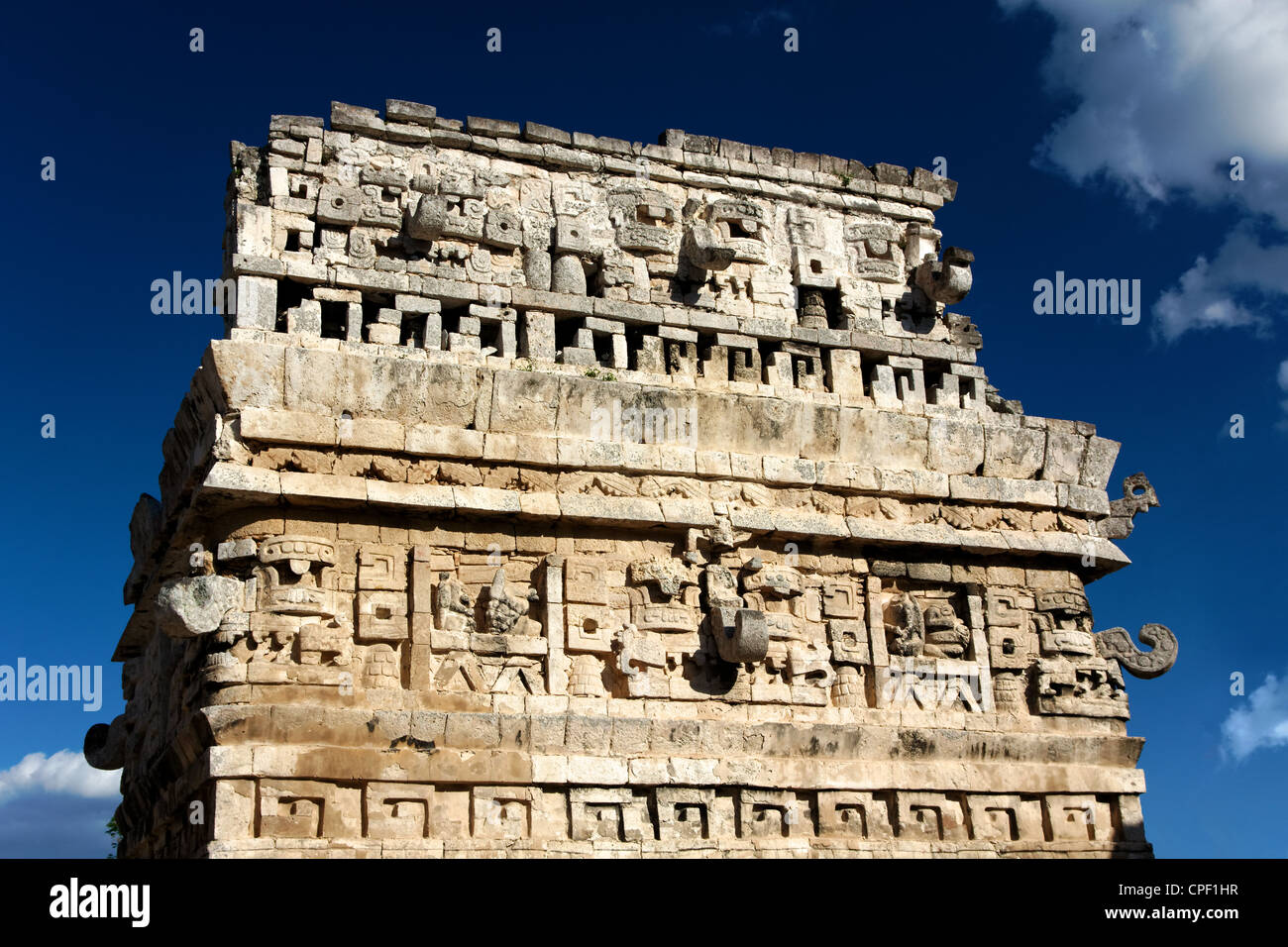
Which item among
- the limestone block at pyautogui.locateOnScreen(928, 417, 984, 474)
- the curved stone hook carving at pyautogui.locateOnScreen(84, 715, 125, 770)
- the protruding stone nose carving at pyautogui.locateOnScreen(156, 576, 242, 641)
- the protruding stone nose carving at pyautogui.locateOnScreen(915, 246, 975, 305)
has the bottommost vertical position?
the curved stone hook carving at pyautogui.locateOnScreen(84, 715, 125, 770)

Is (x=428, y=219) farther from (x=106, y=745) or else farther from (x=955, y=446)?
(x=106, y=745)

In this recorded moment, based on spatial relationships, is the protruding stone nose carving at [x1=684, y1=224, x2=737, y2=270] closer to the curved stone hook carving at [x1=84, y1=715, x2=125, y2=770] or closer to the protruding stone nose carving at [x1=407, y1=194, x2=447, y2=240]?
the protruding stone nose carving at [x1=407, y1=194, x2=447, y2=240]

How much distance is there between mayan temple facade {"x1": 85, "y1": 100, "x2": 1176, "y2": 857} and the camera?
11211 mm

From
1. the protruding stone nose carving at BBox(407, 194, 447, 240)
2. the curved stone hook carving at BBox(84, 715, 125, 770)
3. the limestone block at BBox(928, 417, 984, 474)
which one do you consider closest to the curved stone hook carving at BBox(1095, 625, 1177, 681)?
the limestone block at BBox(928, 417, 984, 474)

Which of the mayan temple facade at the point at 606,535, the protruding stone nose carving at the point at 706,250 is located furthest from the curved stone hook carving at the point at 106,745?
the protruding stone nose carving at the point at 706,250

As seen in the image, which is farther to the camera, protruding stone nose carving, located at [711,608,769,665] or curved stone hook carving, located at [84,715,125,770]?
curved stone hook carving, located at [84,715,125,770]

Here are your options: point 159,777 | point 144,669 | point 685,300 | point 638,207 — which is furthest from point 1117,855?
point 144,669

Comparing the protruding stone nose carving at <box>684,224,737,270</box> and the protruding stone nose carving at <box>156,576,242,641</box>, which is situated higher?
the protruding stone nose carving at <box>684,224,737,270</box>

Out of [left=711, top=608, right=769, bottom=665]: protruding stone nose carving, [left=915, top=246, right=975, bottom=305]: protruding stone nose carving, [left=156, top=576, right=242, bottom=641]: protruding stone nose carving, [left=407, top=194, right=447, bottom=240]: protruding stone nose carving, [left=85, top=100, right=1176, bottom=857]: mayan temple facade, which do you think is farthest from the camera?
[left=915, top=246, right=975, bottom=305]: protruding stone nose carving

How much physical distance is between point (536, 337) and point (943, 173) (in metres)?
5.07

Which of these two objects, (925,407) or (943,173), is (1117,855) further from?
(943,173)

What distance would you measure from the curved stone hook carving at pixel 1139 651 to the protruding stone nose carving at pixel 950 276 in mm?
3519

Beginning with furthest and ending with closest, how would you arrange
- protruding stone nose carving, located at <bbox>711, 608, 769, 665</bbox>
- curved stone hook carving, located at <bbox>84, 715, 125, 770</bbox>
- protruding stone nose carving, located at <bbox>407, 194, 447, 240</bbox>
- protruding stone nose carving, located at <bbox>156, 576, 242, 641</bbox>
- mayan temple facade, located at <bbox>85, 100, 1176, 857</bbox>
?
curved stone hook carving, located at <bbox>84, 715, 125, 770</bbox>
protruding stone nose carving, located at <bbox>407, 194, 447, 240</bbox>
protruding stone nose carving, located at <bbox>711, 608, 769, 665</bbox>
mayan temple facade, located at <bbox>85, 100, 1176, 857</bbox>
protruding stone nose carving, located at <bbox>156, 576, 242, 641</bbox>

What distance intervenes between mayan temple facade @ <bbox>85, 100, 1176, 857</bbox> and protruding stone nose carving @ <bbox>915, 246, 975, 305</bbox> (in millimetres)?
71
